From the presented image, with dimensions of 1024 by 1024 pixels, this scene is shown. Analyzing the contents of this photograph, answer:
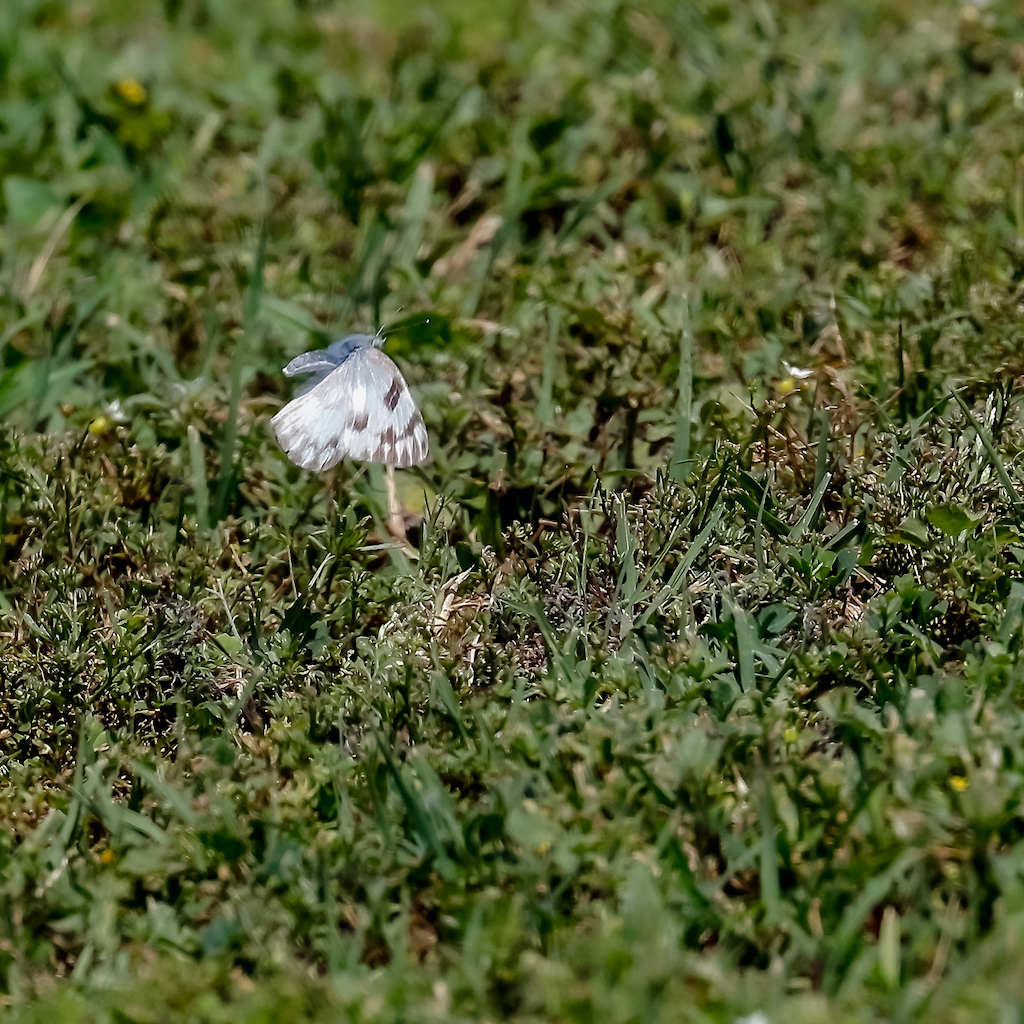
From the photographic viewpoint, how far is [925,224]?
13.8ft

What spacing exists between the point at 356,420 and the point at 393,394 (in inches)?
3.8

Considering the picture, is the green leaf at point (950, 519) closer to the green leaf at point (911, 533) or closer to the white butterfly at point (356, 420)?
the green leaf at point (911, 533)

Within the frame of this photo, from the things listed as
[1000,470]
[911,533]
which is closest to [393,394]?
[911,533]

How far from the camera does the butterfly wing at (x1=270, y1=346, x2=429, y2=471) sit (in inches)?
112

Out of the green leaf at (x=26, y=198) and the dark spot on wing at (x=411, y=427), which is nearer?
the dark spot on wing at (x=411, y=427)

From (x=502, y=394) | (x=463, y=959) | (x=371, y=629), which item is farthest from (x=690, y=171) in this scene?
(x=463, y=959)

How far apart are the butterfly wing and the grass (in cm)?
19

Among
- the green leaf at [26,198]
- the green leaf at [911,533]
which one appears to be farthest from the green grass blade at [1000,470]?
the green leaf at [26,198]

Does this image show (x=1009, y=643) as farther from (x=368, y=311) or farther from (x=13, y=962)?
(x=368, y=311)

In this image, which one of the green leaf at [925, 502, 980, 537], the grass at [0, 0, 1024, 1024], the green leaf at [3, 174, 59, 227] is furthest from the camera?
the green leaf at [3, 174, 59, 227]

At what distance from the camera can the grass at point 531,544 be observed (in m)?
2.25

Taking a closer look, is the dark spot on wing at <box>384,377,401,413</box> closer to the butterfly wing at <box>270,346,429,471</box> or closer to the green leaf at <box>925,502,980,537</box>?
the butterfly wing at <box>270,346,429,471</box>

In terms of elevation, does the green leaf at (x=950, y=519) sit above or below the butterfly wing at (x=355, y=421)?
below

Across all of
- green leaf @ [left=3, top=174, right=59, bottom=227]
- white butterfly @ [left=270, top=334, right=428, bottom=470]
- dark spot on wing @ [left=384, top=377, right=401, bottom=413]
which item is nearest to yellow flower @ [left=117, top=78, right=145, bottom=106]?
green leaf @ [left=3, top=174, right=59, bottom=227]
